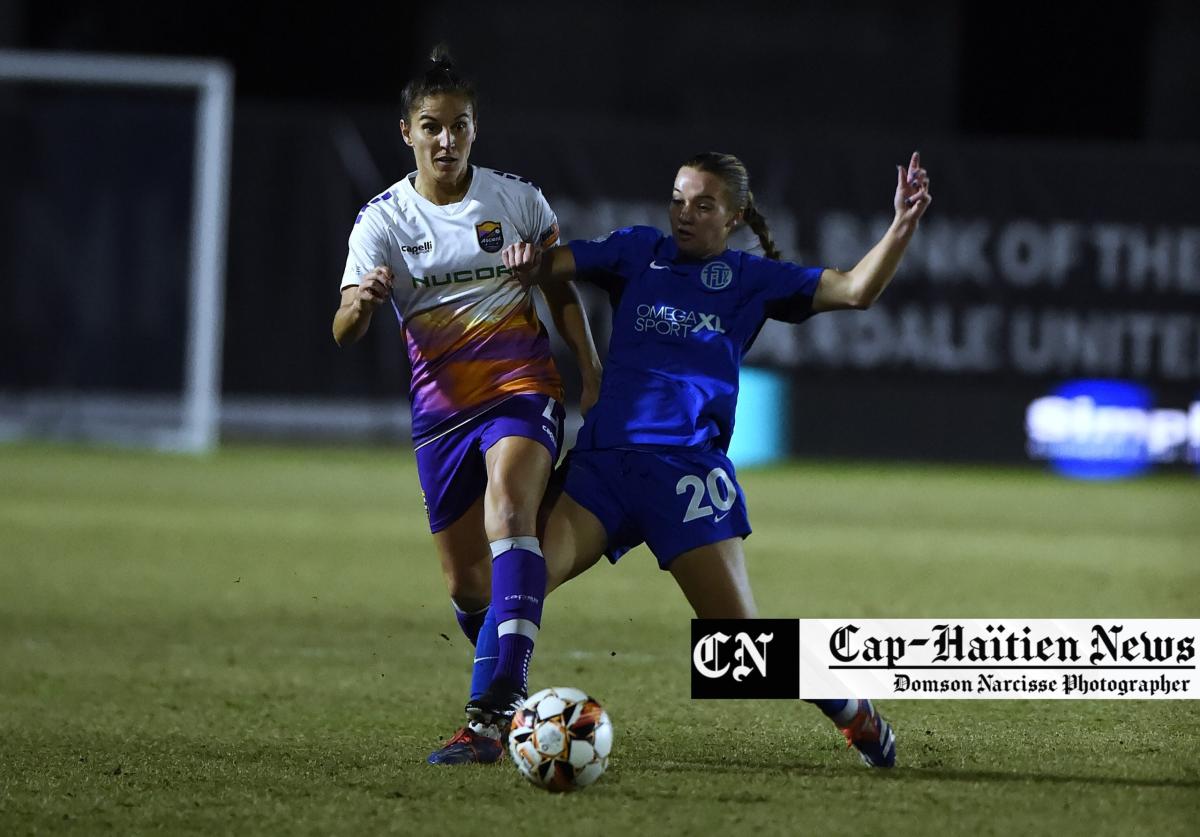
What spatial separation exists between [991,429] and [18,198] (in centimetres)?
914

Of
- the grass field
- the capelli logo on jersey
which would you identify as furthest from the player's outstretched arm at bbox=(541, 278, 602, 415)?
the grass field

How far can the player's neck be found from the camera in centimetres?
512

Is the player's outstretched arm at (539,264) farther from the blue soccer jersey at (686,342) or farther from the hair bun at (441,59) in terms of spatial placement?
the hair bun at (441,59)

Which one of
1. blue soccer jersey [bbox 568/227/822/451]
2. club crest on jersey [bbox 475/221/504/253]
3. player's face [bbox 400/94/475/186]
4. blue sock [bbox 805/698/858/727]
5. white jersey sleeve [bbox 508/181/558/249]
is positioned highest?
player's face [bbox 400/94/475/186]

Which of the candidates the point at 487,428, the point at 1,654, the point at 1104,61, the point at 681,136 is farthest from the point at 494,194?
the point at 1104,61

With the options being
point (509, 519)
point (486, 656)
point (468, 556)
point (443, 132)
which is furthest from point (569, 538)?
point (443, 132)

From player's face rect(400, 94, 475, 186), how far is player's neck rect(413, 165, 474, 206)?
0.05 m

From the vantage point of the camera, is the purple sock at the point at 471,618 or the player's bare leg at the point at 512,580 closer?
the player's bare leg at the point at 512,580

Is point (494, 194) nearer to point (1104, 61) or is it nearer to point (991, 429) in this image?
point (991, 429)

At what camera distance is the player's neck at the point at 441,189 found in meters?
5.12

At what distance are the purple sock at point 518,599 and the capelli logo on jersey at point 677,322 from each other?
0.69 metres

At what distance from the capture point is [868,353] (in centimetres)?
1623

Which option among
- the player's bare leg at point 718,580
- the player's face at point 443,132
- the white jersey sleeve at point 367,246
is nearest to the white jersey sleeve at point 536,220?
the player's face at point 443,132

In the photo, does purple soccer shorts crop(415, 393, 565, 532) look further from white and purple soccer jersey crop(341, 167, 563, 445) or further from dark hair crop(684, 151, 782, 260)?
dark hair crop(684, 151, 782, 260)
